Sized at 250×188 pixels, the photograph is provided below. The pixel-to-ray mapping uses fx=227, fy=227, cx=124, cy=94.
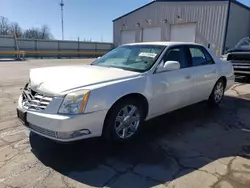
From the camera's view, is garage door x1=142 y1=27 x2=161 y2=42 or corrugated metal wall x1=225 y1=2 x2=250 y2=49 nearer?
corrugated metal wall x1=225 y1=2 x2=250 y2=49

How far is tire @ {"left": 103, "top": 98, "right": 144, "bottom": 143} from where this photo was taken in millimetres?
3156

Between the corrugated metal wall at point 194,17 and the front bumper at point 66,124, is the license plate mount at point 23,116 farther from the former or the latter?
the corrugated metal wall at point 194,17

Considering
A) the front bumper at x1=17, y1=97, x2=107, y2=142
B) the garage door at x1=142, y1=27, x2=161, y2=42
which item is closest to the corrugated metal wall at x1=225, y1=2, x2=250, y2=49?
the garage door at x1=142, y1=27, x2=161, y2=42

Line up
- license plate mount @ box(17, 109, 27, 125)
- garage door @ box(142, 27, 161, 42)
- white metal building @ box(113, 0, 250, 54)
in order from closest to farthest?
license plate mount @ box(17, 109, 27, 125) → white metal building @ box(113, 0, 250, 54) → garage door @ box(142, 27, 161, 42)

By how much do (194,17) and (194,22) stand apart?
428 mm

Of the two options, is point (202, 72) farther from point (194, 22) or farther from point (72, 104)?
point (194, 22)

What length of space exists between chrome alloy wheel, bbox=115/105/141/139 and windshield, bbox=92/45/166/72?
0.69 m

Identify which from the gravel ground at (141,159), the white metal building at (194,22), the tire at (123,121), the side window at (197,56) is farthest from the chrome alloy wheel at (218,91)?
the white metal building at (194,22)

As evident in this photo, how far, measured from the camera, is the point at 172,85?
396 cm

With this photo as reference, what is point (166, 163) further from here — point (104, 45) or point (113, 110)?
point (104, 45)

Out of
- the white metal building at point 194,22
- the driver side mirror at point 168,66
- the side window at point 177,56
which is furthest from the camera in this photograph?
the white metal building at point 194,22

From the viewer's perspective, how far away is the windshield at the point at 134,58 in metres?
3.83

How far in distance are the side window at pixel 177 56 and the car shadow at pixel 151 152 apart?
1.18 metres

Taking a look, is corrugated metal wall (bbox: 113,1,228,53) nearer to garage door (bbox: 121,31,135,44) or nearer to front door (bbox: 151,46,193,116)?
garage door (bbox: 121,31,135,44)
